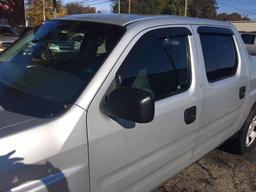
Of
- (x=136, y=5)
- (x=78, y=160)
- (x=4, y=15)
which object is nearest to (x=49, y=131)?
(x=78, y=160)

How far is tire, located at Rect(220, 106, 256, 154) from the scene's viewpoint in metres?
4.53

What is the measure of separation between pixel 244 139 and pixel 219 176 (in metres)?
0.66

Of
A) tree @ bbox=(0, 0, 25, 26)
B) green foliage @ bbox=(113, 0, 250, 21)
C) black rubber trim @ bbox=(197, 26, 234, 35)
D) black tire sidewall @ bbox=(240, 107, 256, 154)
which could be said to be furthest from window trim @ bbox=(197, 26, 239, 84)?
green foliage @ bbox=(113, 0, 250, 21)

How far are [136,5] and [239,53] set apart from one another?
275 ft

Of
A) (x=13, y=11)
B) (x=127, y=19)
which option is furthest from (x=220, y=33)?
(x=13, y=11)

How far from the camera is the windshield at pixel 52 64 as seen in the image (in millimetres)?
2330

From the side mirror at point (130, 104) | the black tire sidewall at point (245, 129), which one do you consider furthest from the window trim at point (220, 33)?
the side mirror at point (130, 104)

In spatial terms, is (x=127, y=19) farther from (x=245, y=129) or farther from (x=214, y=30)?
Answer: (x=245, y=129)

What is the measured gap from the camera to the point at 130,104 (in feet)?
7.16

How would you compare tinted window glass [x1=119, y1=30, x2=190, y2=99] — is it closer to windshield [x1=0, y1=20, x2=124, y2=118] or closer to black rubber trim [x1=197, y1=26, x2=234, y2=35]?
windshield [x1=0, y1=20, x2=124, y2=118]

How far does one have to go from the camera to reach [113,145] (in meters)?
2.39

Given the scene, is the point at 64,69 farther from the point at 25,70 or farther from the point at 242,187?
the point at 242,187

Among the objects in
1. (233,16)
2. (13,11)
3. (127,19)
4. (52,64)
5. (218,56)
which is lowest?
(233,16)

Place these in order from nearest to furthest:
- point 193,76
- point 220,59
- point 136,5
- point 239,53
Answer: point 193,76 → point 220,59 → point 239,53 → point 136,5
